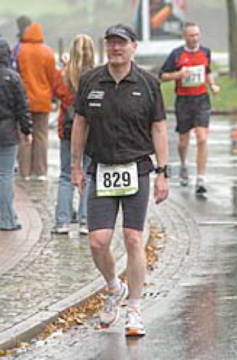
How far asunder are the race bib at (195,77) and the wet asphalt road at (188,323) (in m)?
2.96

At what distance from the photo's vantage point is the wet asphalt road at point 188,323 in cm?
829

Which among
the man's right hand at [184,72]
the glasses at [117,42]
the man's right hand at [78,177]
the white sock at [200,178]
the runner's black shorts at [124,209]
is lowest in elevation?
the white sock at [200,178]

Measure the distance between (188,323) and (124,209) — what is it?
94 centimetres

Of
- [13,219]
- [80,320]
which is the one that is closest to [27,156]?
[13,219]

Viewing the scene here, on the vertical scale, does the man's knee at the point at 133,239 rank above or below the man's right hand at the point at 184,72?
below

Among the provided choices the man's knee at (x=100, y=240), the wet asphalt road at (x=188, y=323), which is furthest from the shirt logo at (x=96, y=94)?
the wet asphalt road at (x=188, y=323)

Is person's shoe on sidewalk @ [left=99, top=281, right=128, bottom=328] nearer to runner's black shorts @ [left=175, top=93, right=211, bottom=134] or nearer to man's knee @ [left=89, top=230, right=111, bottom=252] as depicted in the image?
man's knee @ [left=89, top=230, right=111, bottom=252]

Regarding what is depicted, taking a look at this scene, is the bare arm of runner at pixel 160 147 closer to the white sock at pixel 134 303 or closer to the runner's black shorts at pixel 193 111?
the white sock at pixel 134 303

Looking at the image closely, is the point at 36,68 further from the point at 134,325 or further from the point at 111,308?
the point at 134,325

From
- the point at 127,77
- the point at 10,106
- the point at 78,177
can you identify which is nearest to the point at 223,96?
the point at 10,106

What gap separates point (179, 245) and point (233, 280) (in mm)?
1813

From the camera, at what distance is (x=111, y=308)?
29.9 feet

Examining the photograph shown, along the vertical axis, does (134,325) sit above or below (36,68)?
below

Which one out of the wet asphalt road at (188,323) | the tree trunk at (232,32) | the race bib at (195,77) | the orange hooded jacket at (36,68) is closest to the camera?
the wet asphalt road at (188,323)
